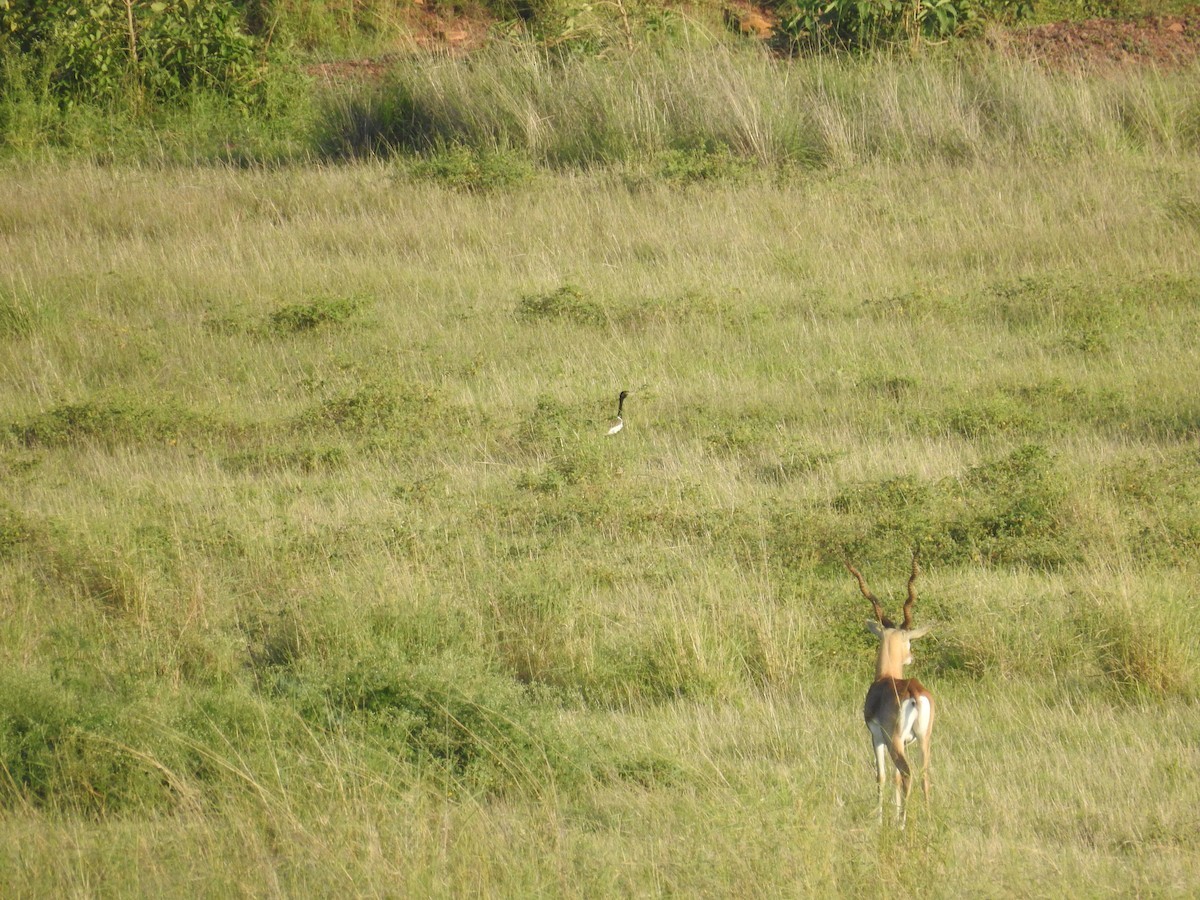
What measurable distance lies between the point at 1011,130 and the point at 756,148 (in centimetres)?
238

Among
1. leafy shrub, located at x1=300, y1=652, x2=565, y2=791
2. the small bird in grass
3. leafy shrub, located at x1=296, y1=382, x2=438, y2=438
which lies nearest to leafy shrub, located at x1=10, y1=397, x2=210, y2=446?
leafy shrub, located at x1=296, y1=382, x2=438, y2=438

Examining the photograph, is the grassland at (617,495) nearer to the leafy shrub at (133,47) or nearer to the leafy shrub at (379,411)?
the leafy shrub at (379,411)

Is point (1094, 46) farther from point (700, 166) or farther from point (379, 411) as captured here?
point (379, 411)

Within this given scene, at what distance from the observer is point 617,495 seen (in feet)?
22.3

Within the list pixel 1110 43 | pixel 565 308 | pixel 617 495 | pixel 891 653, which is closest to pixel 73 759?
pixel 891 653

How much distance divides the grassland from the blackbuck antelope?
0.15 metres

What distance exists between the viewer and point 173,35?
619 inches

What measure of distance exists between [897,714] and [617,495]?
3.57 meters

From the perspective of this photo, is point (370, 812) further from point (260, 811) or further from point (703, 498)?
point (703, 498)

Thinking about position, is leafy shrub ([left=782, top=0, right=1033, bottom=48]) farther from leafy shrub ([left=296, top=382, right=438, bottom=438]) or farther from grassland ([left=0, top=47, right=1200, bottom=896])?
leafy shrub ([left=296, top=382, right=438, bottom=438])

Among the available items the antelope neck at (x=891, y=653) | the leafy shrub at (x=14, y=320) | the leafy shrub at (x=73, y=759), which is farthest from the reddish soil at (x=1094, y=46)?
the leafy shrub at (x=73, y=759)

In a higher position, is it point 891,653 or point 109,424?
point 891,653

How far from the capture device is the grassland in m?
3.82

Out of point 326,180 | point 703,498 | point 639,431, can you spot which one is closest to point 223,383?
point 639,431
